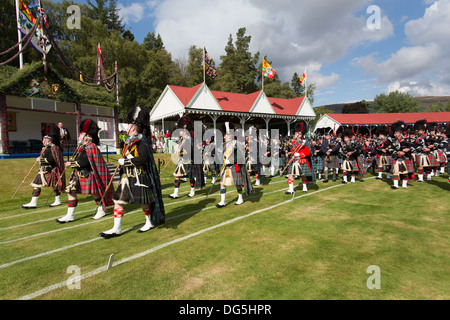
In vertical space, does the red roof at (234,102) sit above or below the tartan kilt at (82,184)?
above

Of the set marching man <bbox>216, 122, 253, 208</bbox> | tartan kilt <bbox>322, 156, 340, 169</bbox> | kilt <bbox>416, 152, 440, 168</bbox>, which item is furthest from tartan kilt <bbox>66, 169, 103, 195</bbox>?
kilt <bbox>416, 152, 440, 168</bbox>

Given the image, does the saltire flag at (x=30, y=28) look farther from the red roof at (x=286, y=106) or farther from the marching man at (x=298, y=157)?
the red roof at (x=286, y=106)

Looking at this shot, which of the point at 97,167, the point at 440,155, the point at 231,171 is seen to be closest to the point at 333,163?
the point at 440,155

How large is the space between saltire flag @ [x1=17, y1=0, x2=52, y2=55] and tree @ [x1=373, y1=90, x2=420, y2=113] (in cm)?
7722

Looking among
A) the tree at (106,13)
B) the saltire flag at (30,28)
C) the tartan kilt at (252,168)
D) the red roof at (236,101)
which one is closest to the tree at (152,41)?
the tree at (106,13)

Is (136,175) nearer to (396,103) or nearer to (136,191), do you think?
(136,191)

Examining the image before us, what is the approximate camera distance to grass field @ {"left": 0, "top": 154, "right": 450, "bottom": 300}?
321 centimetres

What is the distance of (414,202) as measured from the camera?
7688 mm

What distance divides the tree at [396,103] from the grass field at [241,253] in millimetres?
72576

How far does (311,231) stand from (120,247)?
395 centimetres

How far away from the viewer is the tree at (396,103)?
65188mm

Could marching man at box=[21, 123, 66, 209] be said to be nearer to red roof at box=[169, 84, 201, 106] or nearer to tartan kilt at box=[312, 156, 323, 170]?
tartan kilt at box=[312, 156, 323, 170]

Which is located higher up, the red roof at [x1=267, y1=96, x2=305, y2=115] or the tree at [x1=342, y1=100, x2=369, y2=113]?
the tree at [x1=342, y1=100, x2=369, y2=113]
